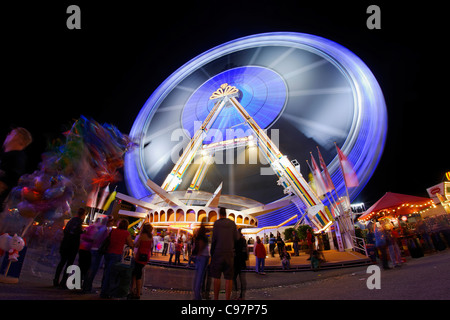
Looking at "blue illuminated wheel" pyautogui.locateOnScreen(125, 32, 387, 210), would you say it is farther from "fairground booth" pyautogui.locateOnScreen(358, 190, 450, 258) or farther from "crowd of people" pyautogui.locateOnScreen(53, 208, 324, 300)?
"crowd of people" pyautogui.locateOnScreen(53, 208, 324, 300)

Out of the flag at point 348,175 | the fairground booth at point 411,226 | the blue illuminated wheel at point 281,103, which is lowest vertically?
the fairground booth at point 411,226

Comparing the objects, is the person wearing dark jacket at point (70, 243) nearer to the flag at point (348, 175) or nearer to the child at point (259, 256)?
the child at point (259, 256)

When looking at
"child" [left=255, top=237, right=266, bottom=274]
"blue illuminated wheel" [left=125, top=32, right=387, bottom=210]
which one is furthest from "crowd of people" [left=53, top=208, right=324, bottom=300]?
"blue illuminated wheel" [left=125, top=32, right=387, bottom=210]

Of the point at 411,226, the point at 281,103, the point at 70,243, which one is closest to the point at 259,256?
the point at 70,243

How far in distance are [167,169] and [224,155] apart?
28.4 feet

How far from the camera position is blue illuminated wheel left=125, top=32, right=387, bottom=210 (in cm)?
1714

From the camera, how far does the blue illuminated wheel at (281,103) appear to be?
1714 centimetres

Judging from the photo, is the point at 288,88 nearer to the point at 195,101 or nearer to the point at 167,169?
the point at 195,101

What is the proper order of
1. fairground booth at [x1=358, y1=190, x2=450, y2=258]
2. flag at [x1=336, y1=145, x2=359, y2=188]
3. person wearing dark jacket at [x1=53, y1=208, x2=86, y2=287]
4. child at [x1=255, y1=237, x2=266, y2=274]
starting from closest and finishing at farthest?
person wearing dark jacket at [x1=53, y1=208, x2=86, y2=287], child at [x1=255, y1=237, x2=266, y2=274], fairground booth at [x1=358, y1=190, x2=450, y2=258], flag at [x1=336, y1=145, x2=359, y2=188]

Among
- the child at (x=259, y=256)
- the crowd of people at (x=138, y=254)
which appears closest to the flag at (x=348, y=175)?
the child at (x=259, y=256)

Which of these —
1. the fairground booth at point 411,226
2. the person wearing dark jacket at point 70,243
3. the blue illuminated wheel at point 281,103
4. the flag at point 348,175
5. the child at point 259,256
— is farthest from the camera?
the blue illuminated wheel at point 281,103

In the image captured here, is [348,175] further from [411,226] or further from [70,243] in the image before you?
[70,243]

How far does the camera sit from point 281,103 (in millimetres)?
24062

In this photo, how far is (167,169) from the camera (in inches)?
1214
